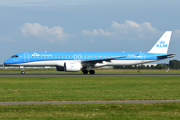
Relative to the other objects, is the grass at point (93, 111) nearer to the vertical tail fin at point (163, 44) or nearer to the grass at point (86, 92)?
the grass at point (86, 92)

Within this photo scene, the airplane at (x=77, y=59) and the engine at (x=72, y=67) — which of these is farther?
the airplane at (x=77, y=59)

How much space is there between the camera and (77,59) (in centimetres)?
4762

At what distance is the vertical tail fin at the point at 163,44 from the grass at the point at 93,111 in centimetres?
4047

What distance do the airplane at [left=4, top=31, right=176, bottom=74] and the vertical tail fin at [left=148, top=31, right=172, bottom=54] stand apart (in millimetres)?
2512

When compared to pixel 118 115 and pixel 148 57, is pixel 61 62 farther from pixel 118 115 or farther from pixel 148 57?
pixel 118 115

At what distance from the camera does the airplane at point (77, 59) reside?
152ft

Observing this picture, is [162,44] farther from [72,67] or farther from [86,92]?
[86,92]

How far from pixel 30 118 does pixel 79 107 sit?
309cm

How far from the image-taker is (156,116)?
10992mm

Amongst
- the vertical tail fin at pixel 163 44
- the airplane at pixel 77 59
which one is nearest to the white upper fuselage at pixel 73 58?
the airplane at pixel 77 59

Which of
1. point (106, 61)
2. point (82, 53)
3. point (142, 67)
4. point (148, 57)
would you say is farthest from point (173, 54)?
point (142, 67)

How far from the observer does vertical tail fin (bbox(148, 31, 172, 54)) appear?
2086 inches

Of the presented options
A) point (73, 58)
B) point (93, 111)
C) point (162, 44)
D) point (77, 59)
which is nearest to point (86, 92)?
point (93, 111)

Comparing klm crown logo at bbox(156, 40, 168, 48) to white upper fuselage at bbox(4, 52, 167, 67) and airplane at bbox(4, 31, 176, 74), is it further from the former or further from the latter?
white upper fuselage at bbox(4, 52, 167, 67)
